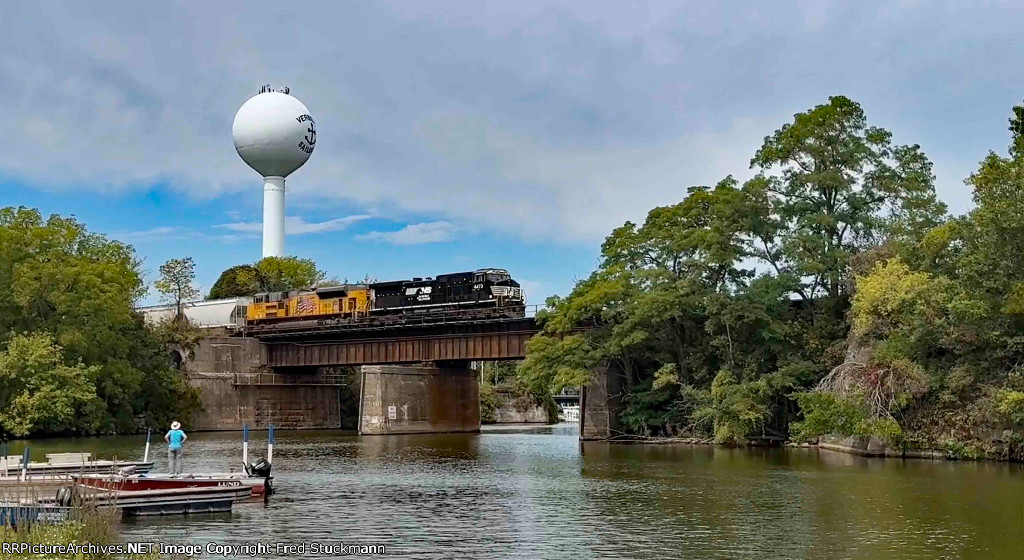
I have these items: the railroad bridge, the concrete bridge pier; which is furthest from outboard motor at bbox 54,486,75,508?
the concrete bridge pier

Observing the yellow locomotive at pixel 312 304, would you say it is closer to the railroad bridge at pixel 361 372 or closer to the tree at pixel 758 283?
the railroad bridge at pixel 361 372

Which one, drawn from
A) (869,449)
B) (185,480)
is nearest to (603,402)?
(869,449)

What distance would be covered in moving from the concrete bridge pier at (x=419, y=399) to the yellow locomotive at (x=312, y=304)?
5292mm

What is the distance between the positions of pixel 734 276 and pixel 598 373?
11.4 m

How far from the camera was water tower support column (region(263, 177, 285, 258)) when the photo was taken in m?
132

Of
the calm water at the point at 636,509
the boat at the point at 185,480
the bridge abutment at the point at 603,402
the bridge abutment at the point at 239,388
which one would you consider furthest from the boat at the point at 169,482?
the bridge abutment at the point at 239,388

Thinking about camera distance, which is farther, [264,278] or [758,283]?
[264,278]

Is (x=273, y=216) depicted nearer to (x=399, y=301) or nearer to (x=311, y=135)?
(x=311, y=135)

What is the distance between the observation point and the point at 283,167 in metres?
128

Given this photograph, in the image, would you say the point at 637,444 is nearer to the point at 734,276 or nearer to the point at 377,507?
the point at 734,276

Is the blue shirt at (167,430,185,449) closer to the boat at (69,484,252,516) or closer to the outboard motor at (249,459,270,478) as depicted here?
the outboard motor at (249,459,270,478)

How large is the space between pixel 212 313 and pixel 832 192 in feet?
204

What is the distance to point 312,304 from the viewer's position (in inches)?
3844

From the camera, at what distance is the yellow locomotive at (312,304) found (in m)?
94.1
